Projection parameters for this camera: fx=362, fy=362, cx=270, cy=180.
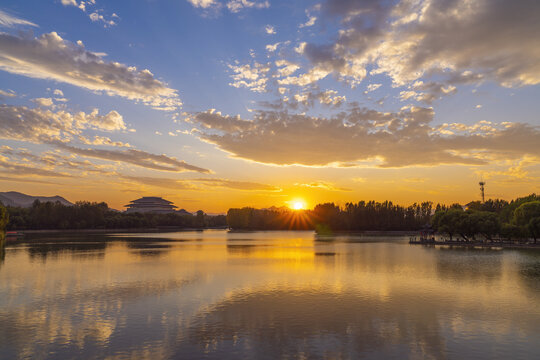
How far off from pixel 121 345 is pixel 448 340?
13648mm

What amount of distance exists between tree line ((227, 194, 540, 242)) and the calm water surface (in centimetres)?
3964

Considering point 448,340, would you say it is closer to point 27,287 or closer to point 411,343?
point 411,343

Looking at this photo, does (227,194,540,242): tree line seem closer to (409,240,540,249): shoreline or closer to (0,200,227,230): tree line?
(409,240,540,249): shoreline

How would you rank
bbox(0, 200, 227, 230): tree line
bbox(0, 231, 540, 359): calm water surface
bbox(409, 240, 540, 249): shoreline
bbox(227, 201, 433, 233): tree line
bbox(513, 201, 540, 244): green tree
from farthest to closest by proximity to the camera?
1. bbox(227, 201, 433, 233): tree line
2. bbox(0, 200, 227, 230): tree line
3. bbox(409, 240, 540, 249): shoreline
4. bbox(513, 201, 540, 244): green tree
5. bbox(0, 231, 540, 359): calm water surface

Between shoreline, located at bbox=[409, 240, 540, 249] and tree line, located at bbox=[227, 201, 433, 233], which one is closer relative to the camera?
shoreline, located at bbox=[409, 240, 540, 249]

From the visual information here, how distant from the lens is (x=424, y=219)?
159 metres

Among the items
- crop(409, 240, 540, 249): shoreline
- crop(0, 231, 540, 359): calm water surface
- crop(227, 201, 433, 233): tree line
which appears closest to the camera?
crop(0, 231, 540, 359): calm water surface

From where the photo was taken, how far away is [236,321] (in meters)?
18.1

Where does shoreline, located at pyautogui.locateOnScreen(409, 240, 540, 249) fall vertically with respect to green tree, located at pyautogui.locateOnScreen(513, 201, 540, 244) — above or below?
below

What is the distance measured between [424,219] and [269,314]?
155m

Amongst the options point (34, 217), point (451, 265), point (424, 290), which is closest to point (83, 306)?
point (424, 290)

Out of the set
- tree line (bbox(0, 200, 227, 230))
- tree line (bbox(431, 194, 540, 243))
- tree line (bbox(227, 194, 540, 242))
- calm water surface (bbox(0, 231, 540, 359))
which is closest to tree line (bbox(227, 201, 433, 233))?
tree line (bbox(227, 194, 540, 242))

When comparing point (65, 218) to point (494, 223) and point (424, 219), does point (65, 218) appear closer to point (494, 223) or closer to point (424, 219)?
point (494, 223)

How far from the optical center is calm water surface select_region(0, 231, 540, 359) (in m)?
14.4
